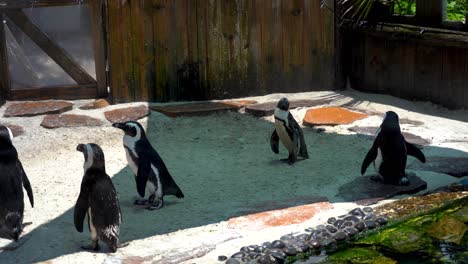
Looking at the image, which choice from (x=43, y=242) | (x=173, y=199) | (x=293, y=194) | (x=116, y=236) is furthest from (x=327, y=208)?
(x=43, y=242)

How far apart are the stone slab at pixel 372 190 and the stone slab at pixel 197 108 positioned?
3.20 meters

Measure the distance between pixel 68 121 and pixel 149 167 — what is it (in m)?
3.21

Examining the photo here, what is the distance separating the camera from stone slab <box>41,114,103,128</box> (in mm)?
10164

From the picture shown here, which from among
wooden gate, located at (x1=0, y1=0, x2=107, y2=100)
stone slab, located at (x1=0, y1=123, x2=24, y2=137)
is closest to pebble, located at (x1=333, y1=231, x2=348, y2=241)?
stone slab, located at (x1=0, y1=123, x2=24, y2=137)

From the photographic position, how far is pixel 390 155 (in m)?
7.85

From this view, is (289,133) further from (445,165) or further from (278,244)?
(278,244)

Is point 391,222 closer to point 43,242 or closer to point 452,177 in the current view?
point 452,177

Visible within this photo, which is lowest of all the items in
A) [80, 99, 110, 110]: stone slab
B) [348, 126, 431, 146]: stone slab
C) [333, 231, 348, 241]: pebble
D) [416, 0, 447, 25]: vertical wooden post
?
[333, 231, 348, 241]: pebble

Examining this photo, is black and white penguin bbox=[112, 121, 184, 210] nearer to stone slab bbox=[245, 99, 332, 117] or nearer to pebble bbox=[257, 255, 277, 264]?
pebble bbox=[257, 255, 277, 264]

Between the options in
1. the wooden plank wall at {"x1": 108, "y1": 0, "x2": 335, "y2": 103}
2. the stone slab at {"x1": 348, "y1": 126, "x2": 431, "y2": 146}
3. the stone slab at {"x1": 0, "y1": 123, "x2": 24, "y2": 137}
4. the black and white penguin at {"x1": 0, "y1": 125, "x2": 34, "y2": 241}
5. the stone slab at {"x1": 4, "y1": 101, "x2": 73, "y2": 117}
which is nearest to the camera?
the black and white penguin at {"x1": 0, "y1": 125, "x2": 34, "y2": 241}

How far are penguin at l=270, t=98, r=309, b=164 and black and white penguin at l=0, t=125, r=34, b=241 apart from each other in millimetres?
2880

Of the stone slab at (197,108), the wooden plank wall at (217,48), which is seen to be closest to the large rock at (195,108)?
the stone slab at (197,108)

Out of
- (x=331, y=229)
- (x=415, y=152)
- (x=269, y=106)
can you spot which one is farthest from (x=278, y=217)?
(x=269, y=106)

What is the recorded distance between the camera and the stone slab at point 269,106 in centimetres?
1073
